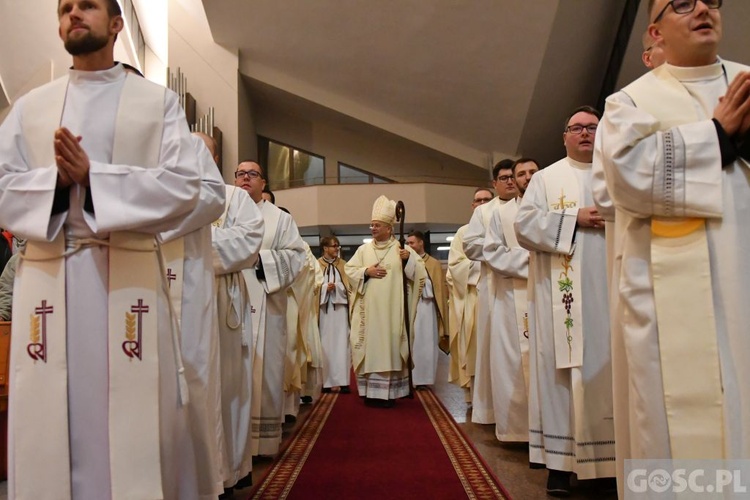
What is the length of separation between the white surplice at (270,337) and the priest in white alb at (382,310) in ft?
7.88

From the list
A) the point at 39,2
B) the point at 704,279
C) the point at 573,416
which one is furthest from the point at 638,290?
the point at 39,2

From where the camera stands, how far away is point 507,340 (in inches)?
189

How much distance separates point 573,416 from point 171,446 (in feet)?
7.02

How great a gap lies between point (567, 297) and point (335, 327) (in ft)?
18.1

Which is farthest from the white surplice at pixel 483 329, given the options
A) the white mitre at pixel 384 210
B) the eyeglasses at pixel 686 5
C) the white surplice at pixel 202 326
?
the eyeglasses at pixel 686 5

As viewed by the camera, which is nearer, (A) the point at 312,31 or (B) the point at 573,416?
(B) the point at 573,416

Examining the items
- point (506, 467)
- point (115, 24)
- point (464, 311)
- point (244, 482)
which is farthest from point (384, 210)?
point (115, 24)

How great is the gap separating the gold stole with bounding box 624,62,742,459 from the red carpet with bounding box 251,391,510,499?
1.64 metres

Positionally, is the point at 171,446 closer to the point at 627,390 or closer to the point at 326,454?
the point at 627,390

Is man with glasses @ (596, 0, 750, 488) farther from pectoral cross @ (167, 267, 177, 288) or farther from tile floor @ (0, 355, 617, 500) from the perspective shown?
pectoral cross @ (167, 267, 177, 288)

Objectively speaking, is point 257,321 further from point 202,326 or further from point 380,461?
point 202,326

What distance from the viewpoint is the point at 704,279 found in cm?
204

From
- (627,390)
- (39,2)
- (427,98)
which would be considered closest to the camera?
(627,390)

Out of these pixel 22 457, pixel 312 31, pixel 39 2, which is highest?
pixel 312 31
